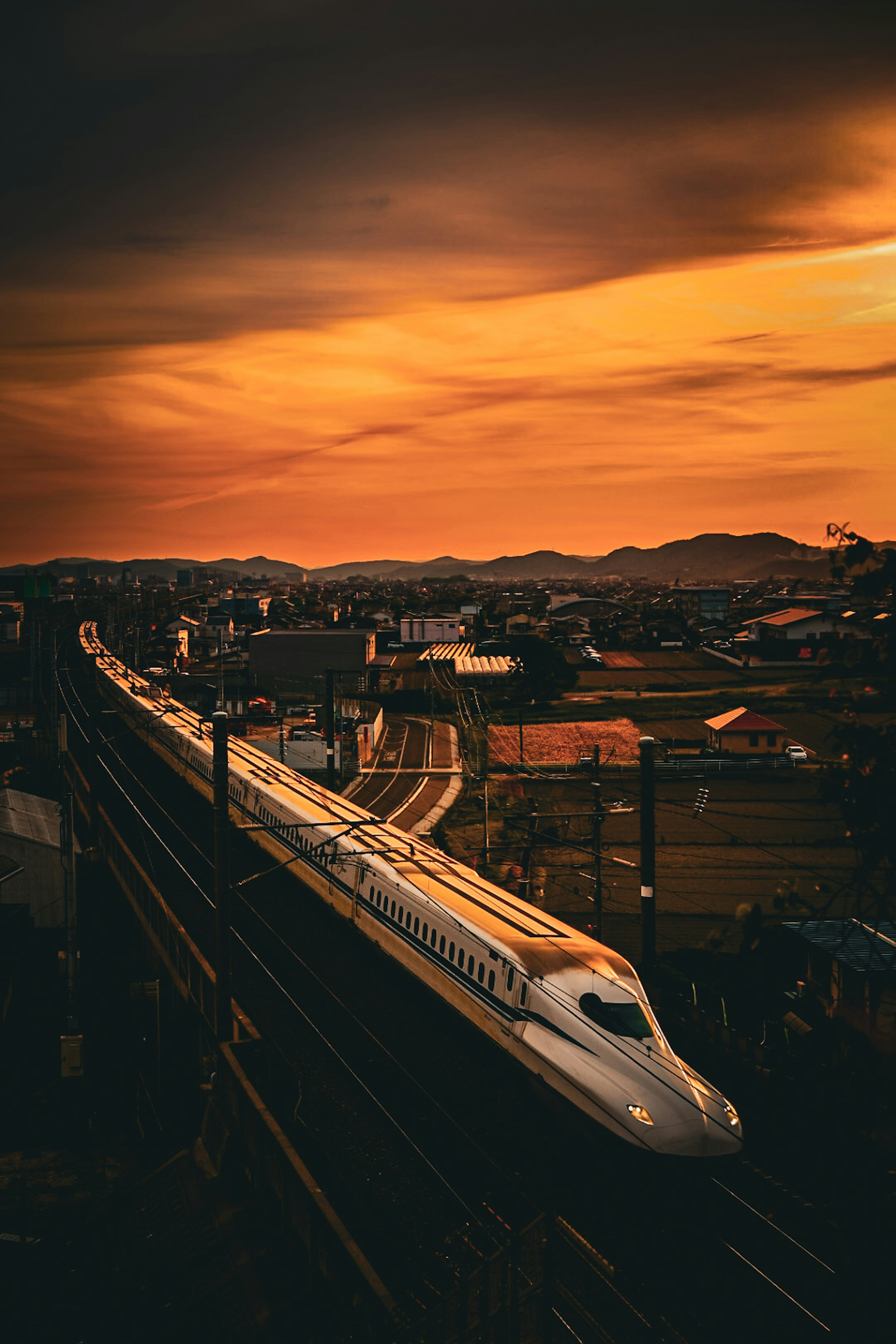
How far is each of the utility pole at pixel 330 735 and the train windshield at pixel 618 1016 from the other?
81.5 feet

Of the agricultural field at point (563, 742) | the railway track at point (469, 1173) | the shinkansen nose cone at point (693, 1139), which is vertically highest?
the shinkansen nose cone at point (693, 1139)

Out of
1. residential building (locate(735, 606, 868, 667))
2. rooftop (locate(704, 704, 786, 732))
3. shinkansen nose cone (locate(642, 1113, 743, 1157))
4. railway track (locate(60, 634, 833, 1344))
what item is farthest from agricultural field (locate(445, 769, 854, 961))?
residential building (locate(735, 606, 868, 667))

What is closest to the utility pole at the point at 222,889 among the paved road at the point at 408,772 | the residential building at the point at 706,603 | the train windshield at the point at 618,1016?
the train windshield at the point at 618,1016

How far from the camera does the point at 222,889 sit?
1465 centimetres

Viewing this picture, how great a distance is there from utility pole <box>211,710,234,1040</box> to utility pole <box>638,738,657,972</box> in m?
6.13

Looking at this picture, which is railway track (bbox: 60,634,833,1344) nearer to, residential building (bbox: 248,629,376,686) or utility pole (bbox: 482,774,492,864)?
utility pole (bbox: 482,774,492,864)

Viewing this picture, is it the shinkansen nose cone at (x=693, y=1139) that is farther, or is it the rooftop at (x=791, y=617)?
the rooftop at (x=791, y=617)

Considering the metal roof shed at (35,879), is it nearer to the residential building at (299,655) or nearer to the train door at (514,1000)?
the train door at (514,1000)

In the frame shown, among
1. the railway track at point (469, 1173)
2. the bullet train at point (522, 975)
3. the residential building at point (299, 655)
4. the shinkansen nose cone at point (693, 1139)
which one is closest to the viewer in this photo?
the railway track at point (469, 1173)

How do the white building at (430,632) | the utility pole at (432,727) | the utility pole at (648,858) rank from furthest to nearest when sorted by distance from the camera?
the white building at (430,632) < the utility pole at (432,727) < the utility pole at (648,858)

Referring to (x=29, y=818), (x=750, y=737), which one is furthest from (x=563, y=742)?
(x=29, y=818)

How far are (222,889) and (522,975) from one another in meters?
4.76

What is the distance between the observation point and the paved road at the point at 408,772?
1537 inches

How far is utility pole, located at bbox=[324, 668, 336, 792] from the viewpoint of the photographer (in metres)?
37.2
